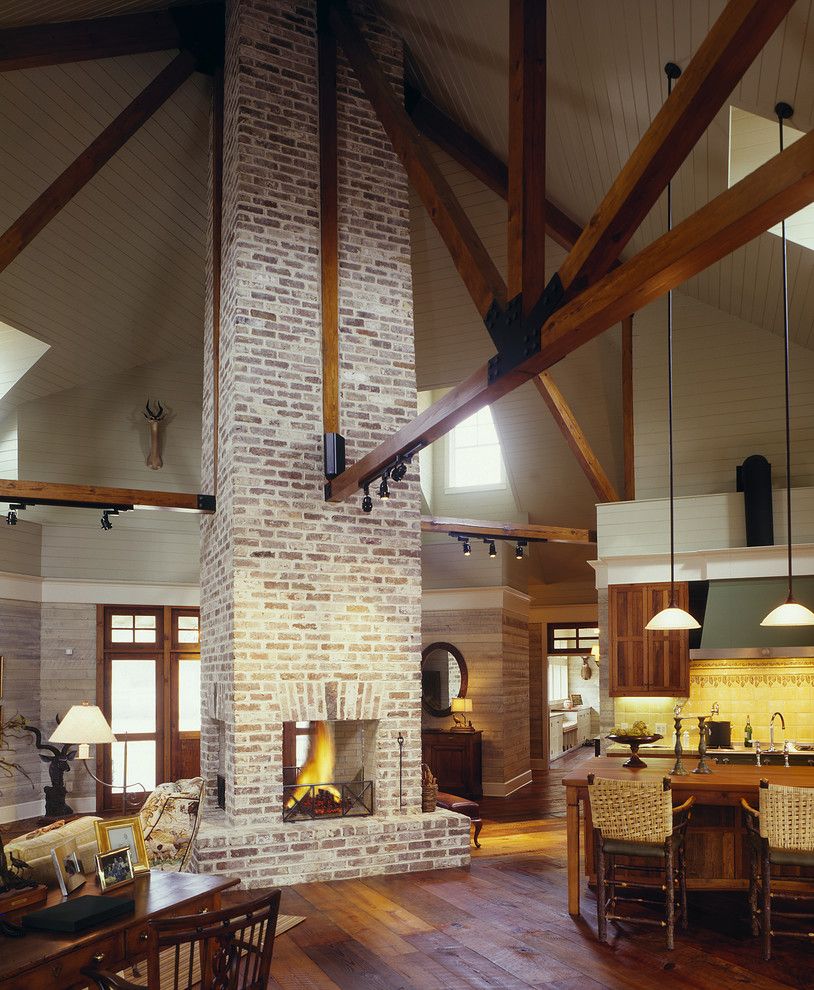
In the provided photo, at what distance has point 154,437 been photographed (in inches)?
486

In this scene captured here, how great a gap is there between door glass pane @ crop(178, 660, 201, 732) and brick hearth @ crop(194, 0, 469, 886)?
4.22 m

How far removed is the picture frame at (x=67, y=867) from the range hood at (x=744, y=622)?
628 cm

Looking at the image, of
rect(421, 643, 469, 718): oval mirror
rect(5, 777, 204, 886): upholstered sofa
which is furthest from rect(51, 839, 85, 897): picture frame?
rect(421, 643, 469, 718): oval mirror

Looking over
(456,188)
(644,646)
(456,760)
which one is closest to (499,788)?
(456,760)

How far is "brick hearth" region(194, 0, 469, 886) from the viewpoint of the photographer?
7.46 meters

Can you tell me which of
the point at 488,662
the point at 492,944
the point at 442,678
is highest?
the point at 488,662

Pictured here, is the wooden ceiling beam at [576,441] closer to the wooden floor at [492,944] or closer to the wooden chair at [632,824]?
the wooden floor at [492,944]

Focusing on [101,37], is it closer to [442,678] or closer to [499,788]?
[442,678]

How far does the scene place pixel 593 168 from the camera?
822 centimetres

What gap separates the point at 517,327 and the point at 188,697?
9.20 meters

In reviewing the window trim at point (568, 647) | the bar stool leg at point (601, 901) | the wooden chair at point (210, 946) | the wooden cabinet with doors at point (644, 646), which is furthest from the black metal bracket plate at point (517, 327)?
the window trim at point (568, 647)

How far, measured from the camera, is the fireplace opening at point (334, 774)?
781 cm

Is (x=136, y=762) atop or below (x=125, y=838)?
below

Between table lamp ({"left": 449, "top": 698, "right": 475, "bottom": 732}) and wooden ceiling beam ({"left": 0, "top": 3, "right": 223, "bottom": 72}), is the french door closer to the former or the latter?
table lamp ({"left": 449, "top": 698, "right": 475, "bottom": 732})
